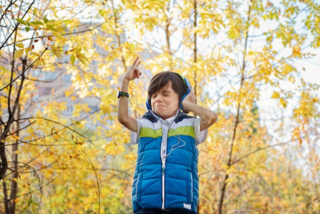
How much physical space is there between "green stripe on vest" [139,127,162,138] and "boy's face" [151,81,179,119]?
0.46 ft

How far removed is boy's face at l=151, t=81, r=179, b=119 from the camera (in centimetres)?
217

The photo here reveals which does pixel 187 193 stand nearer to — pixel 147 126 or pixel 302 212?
pixel 147 126

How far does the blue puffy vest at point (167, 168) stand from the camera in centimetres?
187

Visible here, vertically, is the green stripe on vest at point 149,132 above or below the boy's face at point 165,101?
below

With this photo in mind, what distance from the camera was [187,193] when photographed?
190 cm

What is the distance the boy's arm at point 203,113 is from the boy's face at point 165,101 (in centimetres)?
10

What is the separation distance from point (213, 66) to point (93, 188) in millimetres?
3146

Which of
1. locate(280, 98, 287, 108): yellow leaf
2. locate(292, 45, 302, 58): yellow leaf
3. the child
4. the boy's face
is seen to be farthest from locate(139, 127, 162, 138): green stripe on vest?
locate(292, 45, 302, 58): yellow leaf

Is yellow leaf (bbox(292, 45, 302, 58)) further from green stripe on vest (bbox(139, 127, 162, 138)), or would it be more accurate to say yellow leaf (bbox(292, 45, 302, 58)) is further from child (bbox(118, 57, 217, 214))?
green stripe on vest (bbox(139, 127, 162, 138))

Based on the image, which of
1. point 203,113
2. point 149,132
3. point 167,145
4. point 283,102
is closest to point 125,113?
point 149,132

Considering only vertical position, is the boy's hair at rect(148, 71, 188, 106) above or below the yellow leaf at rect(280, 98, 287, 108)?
below

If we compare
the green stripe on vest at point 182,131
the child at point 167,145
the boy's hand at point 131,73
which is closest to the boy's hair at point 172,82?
the child at point 167,145

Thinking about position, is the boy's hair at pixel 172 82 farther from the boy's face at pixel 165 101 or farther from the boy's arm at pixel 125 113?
the boy's arm at pixel 125 113

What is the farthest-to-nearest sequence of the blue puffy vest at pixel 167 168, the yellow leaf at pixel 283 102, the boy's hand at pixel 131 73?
the yellow leaf at pixel 283 102 < the boy's hand at pixel 131 73 < the blue puffy vest at pixel 167 168
